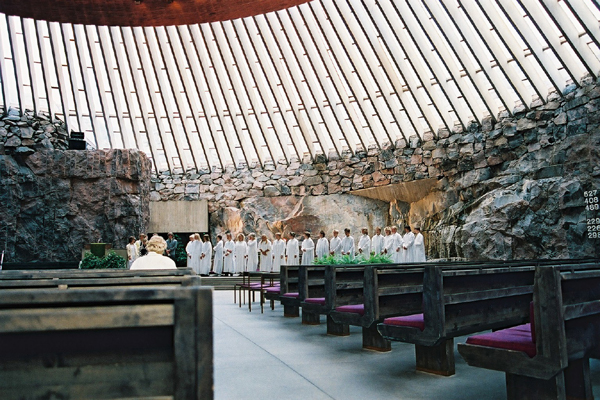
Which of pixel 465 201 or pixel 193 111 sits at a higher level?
pixel 193 111

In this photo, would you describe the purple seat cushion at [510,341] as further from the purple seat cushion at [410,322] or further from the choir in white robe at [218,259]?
the choir in white robe at [218,259]

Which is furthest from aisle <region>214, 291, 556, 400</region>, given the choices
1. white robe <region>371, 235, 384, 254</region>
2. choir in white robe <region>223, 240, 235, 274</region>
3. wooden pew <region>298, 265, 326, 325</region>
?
choir in white robe <region>223, 240, 235, 274</region>

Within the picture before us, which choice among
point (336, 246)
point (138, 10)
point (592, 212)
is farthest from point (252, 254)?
point (592, 212)

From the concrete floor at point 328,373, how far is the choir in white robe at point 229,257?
989cm

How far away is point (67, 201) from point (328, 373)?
13.6 meters

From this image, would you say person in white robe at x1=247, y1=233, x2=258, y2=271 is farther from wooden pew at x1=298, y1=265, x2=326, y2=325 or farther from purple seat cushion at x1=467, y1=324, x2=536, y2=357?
purple seat cushion at x1=467, y1=324, x2=536, y2=357

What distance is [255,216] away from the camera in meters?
16.5

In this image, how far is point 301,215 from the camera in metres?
16.2

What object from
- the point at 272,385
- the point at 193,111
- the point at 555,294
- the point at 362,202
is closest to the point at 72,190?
the point at 193,111

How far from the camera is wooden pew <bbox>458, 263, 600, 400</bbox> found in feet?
7.04

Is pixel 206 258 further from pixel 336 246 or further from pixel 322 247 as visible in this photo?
pixel 336 246

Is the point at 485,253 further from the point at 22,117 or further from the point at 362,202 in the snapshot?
the point at 22,117

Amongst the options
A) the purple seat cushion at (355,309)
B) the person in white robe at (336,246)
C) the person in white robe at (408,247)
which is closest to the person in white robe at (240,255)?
the person in white robe at (336,246)

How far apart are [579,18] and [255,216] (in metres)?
11.1
